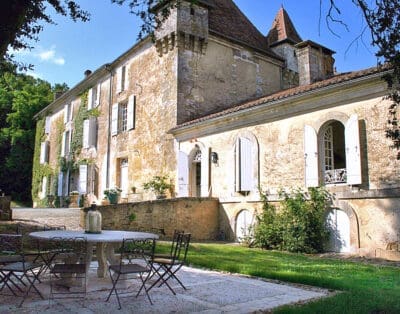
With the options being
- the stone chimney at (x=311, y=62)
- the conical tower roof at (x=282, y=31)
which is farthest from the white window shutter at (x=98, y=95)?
the stone chimney at (x=311, y=62)

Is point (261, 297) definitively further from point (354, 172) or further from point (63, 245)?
point (354, 172)

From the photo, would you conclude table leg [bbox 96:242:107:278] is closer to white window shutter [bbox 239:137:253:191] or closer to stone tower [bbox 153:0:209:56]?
white window shutter [bbox 239:137:253:191]

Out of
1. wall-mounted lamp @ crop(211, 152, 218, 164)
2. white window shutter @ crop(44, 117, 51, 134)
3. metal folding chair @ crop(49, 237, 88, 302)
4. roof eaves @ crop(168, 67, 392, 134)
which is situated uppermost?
white window shutter @ crop(44, 117, 51, 134)

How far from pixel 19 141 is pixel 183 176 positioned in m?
21.0

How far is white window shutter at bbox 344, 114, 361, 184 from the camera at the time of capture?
33.6 ft

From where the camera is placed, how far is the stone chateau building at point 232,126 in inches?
406

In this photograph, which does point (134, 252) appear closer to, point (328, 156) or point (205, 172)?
point (328, 156)

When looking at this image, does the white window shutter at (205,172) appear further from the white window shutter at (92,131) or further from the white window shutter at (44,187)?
the white window shutter at (44,187)

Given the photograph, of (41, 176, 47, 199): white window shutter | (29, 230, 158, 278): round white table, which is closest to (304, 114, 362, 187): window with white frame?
(29, 230, 158, 278): round white table

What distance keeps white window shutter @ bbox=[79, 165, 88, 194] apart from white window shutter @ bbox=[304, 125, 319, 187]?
44.8ft

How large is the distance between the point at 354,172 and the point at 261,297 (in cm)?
619

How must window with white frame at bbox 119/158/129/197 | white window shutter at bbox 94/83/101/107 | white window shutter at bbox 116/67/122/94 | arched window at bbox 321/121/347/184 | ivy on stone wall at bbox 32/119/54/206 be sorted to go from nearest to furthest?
1. arched window at bbox 321/121/347/184
2. window with white frame at bbox 119/158/129/197
3. white window shutter at bbox 116/67/122/94
4. white window shutter at bbox 94/83/101/107
5. ivy on stone wall at bbox 32/119/54/206

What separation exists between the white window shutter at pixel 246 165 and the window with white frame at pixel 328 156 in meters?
2.19

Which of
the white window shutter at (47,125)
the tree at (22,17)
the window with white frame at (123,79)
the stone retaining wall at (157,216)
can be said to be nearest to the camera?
the tree at (22,17)
